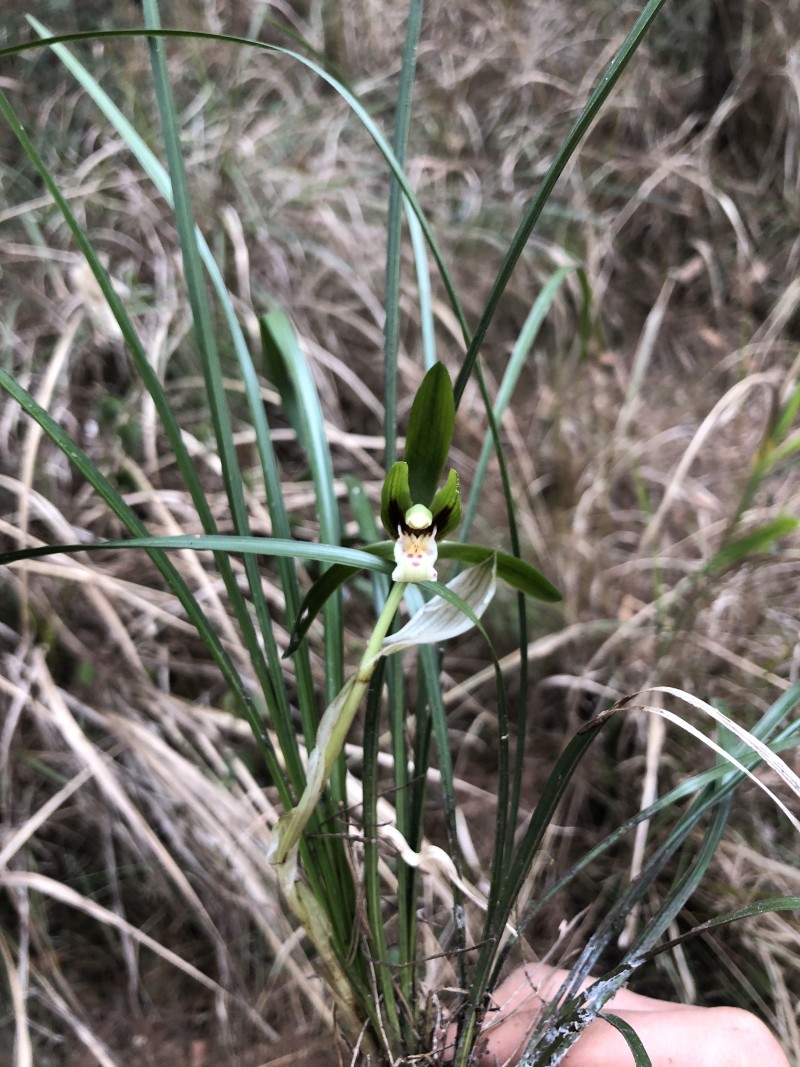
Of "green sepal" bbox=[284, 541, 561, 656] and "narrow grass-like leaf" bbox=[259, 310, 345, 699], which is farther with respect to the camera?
"narrow grass-like leaf" bbox=[259, 310, 345, 699]

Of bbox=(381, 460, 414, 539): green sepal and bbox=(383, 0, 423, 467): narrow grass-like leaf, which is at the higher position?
bbox=(383, 0, 423, 467): narrow grass-like leaf

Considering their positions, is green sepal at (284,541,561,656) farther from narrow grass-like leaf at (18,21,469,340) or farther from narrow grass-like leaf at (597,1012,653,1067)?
narrow grass-like leaf at (597,1012,653,1067)

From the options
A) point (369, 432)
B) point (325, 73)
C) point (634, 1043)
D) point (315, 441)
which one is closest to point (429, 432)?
point (315, 441)

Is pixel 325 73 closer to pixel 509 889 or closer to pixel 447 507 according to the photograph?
pixel 447 507

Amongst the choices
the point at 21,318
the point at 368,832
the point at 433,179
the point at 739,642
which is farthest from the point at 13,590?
the point at 433,179

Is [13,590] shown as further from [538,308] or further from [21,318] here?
[538,308]

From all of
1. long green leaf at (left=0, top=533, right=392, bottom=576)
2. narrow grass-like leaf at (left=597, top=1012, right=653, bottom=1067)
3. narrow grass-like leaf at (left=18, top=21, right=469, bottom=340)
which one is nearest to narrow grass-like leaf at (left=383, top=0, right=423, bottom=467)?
narrow grass-like leaf at (left=18, top=21, right=469, bottom=340)
